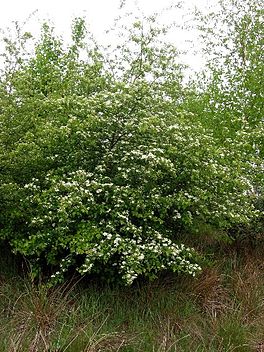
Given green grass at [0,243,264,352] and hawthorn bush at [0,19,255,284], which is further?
hawthorn bush at [0,19,255,284]

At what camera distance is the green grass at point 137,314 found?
173 inches

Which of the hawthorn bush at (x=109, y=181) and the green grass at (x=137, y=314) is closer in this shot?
the green grass at (x=137, y=314)

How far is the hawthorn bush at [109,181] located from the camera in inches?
209

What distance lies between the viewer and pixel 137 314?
17.7 feet

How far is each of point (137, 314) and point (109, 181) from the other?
1.63 metres

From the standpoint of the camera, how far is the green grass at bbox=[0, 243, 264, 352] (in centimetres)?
439

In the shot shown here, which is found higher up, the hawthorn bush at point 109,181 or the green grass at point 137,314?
the hawthorn bush at point 109,181

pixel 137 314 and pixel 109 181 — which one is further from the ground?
pixel 109 181

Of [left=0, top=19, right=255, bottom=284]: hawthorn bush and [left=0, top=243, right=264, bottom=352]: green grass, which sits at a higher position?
[left=0, top=19, right=255, bottom=284]: hawthorn bush

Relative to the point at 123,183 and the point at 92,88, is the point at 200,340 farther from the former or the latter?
the point at 92,88

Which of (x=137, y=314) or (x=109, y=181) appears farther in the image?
(x=109, y=181)

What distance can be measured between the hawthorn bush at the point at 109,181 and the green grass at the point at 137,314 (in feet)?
1.11

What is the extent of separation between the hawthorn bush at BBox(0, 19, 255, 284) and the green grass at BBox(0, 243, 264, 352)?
340 mm

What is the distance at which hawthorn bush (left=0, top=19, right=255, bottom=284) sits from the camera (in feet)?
17.4
